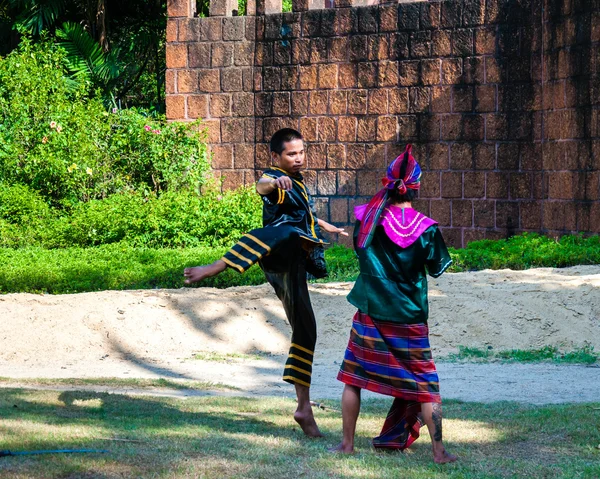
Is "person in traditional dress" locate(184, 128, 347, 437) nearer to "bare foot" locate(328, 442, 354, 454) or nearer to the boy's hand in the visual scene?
the boy's hand

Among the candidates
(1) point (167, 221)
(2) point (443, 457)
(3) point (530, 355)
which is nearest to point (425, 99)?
(1) point (167, 221)

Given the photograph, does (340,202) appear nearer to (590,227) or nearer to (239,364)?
(590,227)

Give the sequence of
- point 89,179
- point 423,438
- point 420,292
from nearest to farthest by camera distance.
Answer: point 420,292 < point 423,438 < point 89,179

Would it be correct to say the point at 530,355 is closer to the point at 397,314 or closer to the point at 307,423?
the point at 307,423

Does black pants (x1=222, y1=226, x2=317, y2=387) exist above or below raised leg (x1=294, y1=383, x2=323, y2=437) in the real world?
above

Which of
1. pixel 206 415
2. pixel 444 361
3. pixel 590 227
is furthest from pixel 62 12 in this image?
pixel 206 415

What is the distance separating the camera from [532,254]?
32.9 ft

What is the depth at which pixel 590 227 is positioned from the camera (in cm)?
1079

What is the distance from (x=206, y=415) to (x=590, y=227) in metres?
6.75

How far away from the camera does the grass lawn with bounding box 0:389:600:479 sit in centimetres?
399

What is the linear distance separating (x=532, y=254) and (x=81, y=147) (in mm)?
6847

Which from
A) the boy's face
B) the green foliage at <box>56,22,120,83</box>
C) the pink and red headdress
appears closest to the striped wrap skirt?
the pink and red headdress

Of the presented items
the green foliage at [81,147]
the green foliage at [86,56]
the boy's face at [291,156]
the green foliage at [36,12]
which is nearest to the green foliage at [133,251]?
the green foliage at [81,147]

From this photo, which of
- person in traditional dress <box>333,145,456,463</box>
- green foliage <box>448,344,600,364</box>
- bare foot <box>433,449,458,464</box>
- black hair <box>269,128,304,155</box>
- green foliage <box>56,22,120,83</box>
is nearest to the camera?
bare foot <box>433,449,458,464</box>
